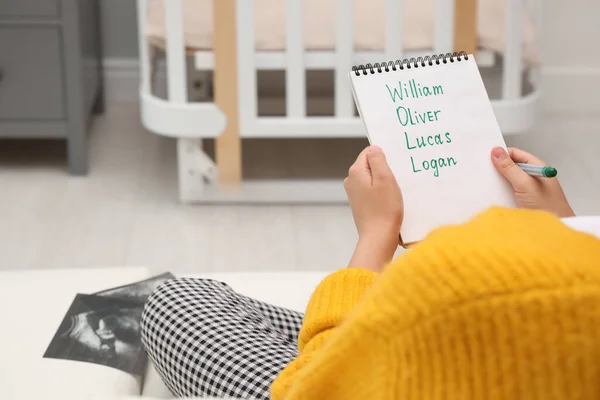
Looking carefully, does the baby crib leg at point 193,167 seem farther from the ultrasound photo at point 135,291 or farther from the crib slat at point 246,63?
the ultrasound photo at point 135,291

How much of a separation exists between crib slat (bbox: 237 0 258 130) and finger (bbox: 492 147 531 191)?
123 cm

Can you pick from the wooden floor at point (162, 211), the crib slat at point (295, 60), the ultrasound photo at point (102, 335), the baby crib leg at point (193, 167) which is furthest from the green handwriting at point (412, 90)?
the baby crib leg at point (193, 167)

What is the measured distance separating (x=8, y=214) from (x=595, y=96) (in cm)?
179

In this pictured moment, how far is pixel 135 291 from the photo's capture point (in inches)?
50.6

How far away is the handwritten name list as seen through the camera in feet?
2.64

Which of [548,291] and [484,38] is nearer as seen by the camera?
[548,291]

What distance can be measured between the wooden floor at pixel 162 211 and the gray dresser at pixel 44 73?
122mm

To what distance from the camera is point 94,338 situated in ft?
3.76

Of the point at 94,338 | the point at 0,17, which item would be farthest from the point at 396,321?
the point at 0,17

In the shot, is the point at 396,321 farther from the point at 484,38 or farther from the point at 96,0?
the point at 96,0

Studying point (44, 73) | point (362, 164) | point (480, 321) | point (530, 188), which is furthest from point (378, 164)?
point (44, 73)

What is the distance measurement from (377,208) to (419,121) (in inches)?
3.5

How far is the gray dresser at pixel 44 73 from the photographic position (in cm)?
215

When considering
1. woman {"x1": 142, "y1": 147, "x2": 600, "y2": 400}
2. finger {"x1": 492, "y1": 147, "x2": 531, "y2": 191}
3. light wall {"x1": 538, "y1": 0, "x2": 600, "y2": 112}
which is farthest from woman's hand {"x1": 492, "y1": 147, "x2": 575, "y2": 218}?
light wall {"x1": 538, "y1": 0, "x2": 600, "y2": 112}
